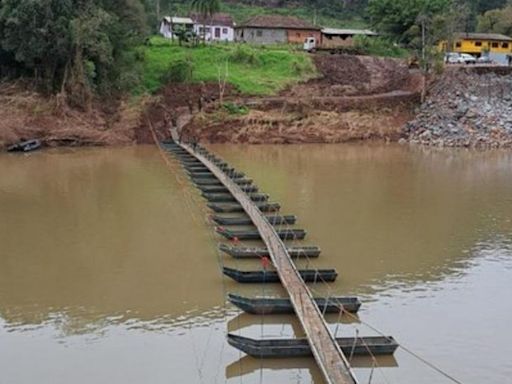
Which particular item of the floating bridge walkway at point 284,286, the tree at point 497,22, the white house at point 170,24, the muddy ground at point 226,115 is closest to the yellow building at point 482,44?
the tree at point 497,22

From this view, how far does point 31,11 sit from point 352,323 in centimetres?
2816

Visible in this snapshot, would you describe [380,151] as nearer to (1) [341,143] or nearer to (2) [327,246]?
(1) [341,143]

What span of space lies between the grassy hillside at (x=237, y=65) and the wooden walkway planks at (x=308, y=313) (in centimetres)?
2581

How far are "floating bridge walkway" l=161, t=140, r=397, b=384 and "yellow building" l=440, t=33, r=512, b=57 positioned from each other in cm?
4142

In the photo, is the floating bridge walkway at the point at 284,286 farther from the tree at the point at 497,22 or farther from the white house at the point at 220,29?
the tree at the point at 497,22

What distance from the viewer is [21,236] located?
1828 centimetres

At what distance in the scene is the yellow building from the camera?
59.5 metres

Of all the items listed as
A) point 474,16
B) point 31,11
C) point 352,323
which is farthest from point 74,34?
point 474,16

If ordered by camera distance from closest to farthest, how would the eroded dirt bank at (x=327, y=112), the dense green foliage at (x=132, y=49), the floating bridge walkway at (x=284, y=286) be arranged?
the floating bridge walkway at (x=284, y=286)
the dense green foliage at (x=132, y=49)
the eroded dirt bank at (x=327, y=112)

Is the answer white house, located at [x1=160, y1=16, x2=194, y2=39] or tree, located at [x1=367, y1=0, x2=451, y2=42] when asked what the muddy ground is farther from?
white house, located at [x1=160, y1=16, x2=194, y2=39]

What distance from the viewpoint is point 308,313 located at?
1189 centimetres

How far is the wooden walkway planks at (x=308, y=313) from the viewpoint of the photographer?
984 centimetres

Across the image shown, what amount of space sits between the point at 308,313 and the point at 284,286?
180 centimetres

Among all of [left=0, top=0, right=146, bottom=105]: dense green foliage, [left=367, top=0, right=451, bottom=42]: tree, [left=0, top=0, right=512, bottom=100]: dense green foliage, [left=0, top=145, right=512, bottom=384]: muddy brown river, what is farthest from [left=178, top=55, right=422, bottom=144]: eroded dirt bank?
[left=0, top=145, right=512, bottom=384]: muddy brown river
